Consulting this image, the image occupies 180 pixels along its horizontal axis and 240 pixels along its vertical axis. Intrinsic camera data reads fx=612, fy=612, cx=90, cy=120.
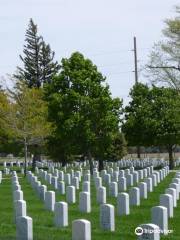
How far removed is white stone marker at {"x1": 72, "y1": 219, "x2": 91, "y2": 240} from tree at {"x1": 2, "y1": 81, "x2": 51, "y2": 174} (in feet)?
94.0

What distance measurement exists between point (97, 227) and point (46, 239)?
1771mm

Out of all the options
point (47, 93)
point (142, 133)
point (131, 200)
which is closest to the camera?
point (131, 200)

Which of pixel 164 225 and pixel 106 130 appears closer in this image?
pixel 164 225

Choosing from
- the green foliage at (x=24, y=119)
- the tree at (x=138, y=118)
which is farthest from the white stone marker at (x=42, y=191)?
the tree at (x=138, y=118)

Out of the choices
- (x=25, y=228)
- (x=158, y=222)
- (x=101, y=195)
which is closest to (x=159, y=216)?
(x=158, y=222)

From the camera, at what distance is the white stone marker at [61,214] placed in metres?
12.7

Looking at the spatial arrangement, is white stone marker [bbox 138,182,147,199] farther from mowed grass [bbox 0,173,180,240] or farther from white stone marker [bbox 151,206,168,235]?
white stone marker [bbox 151,206,168,235]

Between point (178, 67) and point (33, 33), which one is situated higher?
point (33, 33)

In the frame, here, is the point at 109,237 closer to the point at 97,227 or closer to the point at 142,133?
the point at 97,227

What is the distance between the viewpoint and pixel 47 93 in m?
40.0

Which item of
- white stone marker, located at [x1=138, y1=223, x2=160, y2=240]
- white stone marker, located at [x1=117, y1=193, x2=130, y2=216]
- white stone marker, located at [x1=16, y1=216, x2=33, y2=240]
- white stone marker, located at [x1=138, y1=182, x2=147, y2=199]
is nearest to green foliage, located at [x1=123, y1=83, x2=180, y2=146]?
white stone marker, located at [x1=138, y1=182, x2=147, y2=199]

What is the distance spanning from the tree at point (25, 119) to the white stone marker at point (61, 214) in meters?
25.2

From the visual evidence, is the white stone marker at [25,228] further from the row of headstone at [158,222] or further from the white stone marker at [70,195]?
the white stone marker at [70,195]

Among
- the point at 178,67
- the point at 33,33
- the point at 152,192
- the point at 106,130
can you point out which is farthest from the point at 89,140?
the point at 33,33
